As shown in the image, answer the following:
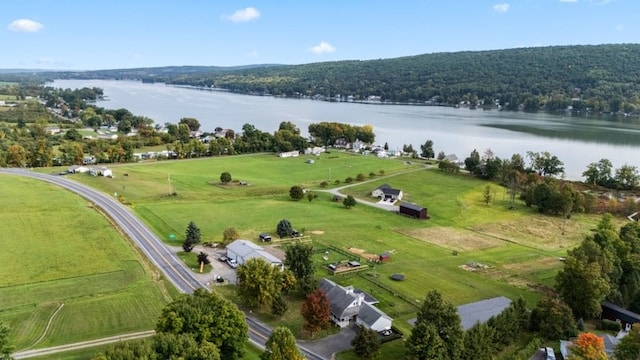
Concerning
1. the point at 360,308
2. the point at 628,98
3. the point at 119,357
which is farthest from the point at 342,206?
the point at 628,98

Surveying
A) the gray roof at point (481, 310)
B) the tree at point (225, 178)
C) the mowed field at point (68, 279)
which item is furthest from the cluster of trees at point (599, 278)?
the tree at point (225, 178)

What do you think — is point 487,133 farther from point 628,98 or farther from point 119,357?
point 119,357

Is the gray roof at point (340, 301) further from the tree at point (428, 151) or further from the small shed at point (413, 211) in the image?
the tree at point (428, 151)

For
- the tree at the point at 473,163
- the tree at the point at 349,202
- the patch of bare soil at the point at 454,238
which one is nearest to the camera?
the patch of bare soil at the point at 454,238


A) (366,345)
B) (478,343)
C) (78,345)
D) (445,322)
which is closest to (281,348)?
(366,345)

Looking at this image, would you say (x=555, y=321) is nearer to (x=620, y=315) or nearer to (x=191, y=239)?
(x=620, y=315)

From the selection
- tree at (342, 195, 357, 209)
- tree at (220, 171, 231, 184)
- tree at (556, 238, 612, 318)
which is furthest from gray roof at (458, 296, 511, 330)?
tree at (220, 171, 231, 184)
